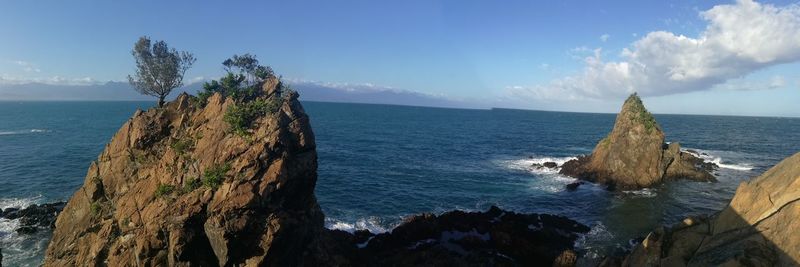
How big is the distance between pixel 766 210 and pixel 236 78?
38.0m

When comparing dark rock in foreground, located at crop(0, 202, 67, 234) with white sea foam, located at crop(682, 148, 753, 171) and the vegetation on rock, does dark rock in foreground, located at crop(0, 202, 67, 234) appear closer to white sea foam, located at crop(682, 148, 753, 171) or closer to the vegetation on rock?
the vegetation on rock

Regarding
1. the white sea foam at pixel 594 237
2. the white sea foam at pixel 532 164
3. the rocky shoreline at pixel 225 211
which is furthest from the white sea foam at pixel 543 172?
the rocky shoreline at pixel 225 211

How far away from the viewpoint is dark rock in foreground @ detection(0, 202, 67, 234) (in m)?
47.2

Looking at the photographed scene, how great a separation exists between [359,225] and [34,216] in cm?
3644

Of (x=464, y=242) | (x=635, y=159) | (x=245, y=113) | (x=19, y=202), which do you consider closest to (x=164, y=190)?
(x=245, y=113)

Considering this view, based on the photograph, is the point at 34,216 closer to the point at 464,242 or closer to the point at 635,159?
the point at 464,242

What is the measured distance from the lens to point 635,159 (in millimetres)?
70125

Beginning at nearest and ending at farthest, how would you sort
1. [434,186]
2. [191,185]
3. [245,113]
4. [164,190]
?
[191,185] → [164,190] → [245,113] → [434,186]

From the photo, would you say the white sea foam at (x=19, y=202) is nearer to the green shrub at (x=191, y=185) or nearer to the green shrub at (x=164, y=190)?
the green shrub at (x=164, y=190)

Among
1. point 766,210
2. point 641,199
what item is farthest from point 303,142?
point 641,199

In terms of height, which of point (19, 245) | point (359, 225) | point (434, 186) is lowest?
point (19, 245)

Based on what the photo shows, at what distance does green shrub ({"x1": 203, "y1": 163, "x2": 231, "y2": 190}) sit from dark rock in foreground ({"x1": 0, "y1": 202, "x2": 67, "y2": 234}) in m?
29.4

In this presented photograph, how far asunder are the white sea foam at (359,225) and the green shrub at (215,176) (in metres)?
19.2

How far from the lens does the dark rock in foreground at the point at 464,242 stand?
38188 mm
